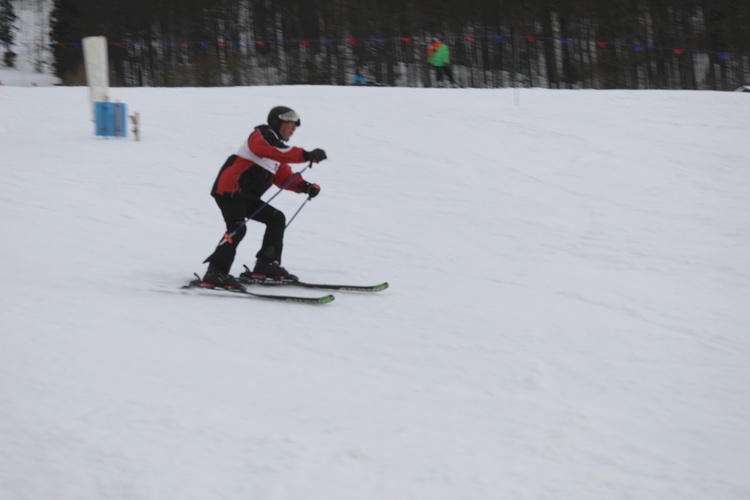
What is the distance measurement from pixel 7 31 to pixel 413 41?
26684 millimetres

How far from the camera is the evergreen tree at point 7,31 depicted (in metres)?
41.9

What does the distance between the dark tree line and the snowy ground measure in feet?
43.2

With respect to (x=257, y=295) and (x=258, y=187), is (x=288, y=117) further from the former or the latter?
(x=257, y=295)

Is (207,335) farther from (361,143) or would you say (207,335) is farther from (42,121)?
(42,121)

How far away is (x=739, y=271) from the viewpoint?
6539mm

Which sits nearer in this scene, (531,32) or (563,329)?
(563,329)

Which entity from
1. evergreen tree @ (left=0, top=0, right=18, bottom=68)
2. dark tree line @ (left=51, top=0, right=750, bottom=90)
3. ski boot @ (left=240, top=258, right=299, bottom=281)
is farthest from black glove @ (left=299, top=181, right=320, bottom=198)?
evergreen tree @ (left=0, top=0, right=18, bottom=68)

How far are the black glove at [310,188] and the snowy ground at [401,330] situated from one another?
0.72 meters

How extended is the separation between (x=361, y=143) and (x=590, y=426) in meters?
8.03

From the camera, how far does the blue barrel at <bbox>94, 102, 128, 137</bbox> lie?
11.5 m

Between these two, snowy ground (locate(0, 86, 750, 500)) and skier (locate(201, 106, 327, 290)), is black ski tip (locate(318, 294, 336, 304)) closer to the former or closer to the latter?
snowy ground (locate(0, 86, 750, 500))

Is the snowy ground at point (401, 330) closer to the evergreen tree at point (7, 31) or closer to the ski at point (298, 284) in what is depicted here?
the ski at point (298, 284)

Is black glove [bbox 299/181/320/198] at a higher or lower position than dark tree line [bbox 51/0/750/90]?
lower

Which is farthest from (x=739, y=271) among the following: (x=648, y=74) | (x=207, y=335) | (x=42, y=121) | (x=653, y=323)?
(x=648, y=74)
